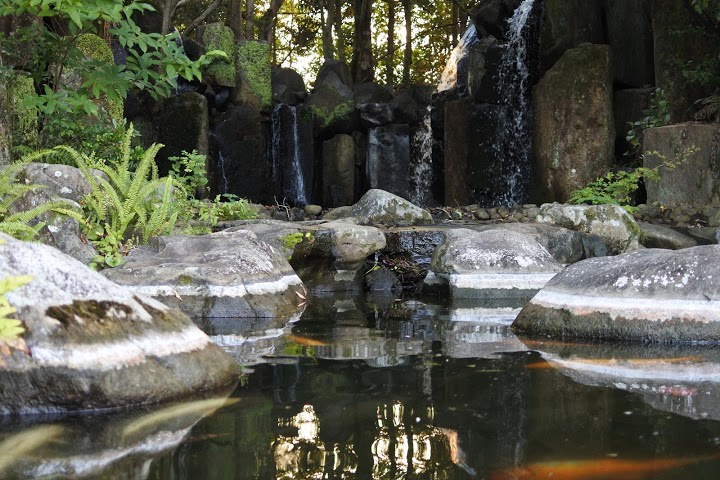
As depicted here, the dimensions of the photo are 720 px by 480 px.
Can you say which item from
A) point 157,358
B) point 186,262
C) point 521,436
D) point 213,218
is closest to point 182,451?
point 157,358

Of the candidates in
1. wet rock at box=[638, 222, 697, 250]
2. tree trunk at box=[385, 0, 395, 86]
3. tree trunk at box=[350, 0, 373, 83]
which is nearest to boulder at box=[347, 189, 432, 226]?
wet rock at box=[638, 222, 697, 250]

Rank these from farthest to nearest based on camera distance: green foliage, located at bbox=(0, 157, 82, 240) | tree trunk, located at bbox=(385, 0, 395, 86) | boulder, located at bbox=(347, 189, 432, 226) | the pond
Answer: tree trunk, located at bbox=(385, 0, 395, 86) < boulder, located at bbox=(347, 189, 432, 226) < green foliage, located at bbox=(0, 157, 82, 240) < the pond

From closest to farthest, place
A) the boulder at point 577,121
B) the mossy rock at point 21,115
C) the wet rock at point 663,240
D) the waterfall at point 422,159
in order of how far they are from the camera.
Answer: the mossy rock at point 21,115 < the wet rock at point 663,240 < the boulder at point 577,121 < the waterfall at point 422,159

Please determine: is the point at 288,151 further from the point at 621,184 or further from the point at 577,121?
the point at 621,184

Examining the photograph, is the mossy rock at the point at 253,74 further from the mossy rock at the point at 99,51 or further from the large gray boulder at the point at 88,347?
the large gray boulder at the point at 88,347

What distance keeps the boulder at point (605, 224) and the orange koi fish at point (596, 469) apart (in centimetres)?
686

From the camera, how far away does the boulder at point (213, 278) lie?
5711 mm

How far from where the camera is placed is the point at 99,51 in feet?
36.1

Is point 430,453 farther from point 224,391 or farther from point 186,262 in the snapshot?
point 186,262

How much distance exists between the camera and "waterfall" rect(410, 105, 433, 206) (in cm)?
1691

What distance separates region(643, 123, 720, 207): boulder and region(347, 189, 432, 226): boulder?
11.7 feet

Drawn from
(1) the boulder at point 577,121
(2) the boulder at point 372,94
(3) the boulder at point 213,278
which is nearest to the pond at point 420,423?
(3) the boulder at point 213,278

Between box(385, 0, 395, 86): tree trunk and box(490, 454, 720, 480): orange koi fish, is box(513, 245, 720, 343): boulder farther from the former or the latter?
box(385, 0, 395, 86): tree trunk

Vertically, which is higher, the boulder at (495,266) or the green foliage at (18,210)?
the green foliage at (18,210)
